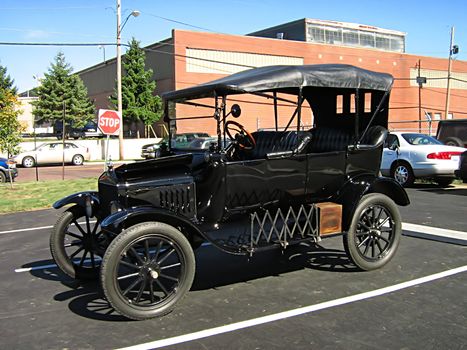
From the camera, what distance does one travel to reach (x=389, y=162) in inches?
523

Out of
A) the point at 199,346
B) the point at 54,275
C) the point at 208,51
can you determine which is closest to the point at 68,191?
the point at 54,275

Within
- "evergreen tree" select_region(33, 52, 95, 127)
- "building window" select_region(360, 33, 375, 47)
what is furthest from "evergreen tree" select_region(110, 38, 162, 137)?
"building window" select_region(360, 33, 375, 47)

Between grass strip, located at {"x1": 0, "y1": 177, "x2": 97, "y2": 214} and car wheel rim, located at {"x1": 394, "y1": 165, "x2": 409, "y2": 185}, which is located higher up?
car wheel rim, located at {"x1": 394, "y1": 165, "x2": 409, "y2": 185}

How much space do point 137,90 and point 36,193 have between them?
84.0ft

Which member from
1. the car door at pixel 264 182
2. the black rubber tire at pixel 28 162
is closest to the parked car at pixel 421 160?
the car door at pixel 264 182

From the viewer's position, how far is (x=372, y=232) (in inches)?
210

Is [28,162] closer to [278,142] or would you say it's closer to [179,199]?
[278,142]

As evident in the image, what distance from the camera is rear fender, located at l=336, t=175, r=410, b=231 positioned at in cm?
520

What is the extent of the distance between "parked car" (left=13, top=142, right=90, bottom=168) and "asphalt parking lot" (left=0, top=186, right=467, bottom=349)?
2089 centimetres

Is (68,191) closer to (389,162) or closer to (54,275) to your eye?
(54,275)

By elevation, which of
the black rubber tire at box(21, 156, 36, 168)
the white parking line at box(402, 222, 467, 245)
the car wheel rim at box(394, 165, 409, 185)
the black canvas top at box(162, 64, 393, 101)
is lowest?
the black rubber tire at box(21, 156, 36, 168)

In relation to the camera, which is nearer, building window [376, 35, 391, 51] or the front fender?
the front fender

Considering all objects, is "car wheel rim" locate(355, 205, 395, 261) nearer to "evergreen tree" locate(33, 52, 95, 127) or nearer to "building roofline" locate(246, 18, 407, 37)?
"evergreen tree" locate(33, 52, 95, 127)

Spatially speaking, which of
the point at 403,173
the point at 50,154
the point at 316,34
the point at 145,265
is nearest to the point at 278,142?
the point at 145,265
